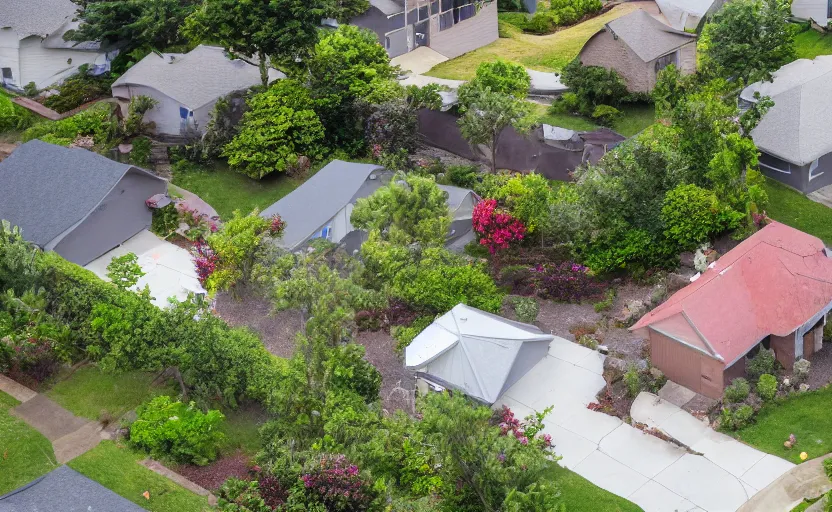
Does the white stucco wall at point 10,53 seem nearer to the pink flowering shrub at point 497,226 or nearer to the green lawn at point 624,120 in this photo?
the green lawn at point 624,120

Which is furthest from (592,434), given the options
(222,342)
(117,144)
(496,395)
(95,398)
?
(117,144)

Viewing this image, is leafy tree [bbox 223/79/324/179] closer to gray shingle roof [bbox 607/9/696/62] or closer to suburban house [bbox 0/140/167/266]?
suburban house [bbox 0/140/167/266]

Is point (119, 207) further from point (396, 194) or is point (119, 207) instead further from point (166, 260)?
point (396, 194)

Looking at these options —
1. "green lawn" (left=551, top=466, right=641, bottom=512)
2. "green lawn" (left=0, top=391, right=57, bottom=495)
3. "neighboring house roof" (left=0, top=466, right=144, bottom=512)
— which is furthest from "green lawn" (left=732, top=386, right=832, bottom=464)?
"green lawn" (left=0, top=391, right=57, bottom=495)

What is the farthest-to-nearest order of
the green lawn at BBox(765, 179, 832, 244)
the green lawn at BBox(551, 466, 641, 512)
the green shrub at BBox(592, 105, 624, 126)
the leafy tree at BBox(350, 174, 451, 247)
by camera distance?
the green shrub at BBox(592, 105, 624, 126)
the green lawn at BBox(765, 179, 832, 244)
the leafy tree at BBox(350, 174, 451, 247)
the green lawn at BBox(551, 466, 641, 512)

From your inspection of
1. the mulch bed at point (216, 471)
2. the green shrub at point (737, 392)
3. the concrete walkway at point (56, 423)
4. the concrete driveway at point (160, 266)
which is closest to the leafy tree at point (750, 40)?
the green shrub at point (737, 392)

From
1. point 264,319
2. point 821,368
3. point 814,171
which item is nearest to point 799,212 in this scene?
point 814,171
